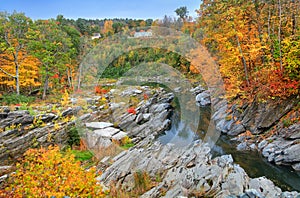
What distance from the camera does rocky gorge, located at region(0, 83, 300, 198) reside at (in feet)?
20.5

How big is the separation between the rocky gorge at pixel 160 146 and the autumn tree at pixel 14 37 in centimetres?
486

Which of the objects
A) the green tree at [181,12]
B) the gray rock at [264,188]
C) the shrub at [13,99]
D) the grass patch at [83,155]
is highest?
the green tree at [181,12]

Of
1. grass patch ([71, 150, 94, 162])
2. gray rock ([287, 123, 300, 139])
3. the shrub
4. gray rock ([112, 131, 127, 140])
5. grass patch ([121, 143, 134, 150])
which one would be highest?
gray rock ([287, 123, 300, 139])

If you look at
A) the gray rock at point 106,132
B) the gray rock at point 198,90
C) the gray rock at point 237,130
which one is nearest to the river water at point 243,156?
the gray rock at point 237,130

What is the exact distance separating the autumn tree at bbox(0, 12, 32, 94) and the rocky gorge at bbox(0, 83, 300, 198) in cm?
486

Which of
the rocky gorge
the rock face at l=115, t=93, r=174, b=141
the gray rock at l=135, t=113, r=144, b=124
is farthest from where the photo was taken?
the gray rock at l=135, t=113, r=144, b=124

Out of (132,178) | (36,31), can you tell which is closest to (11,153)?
(132,178)

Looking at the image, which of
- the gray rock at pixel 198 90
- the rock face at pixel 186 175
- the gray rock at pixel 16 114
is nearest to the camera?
the rock face at pixel 186 175

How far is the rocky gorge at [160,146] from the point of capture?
6250 mm

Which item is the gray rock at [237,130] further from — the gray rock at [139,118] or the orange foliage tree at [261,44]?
the gray rock at [139,118]

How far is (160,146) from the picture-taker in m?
10.1

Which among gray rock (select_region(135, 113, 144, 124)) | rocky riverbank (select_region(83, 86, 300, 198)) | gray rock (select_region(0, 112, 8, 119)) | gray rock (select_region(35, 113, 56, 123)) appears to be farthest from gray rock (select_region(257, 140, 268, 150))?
gray rock (select_region(0, 112, 8, 119))

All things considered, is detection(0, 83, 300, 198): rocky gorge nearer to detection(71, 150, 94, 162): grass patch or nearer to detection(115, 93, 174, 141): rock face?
detection(115, 93, 174, 141): rock face

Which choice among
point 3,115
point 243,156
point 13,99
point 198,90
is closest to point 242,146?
point 243,156
